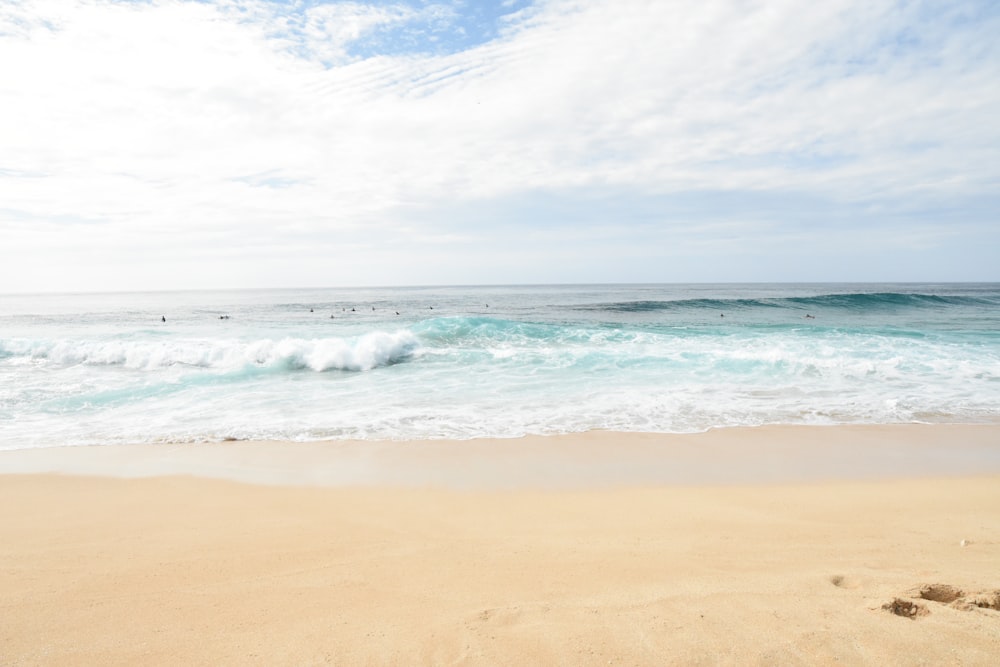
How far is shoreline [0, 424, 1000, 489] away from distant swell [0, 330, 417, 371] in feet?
22.7

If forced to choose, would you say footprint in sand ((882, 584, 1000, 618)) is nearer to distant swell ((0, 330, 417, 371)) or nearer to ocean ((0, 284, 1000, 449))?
ocean ((0, 284, 1000, 449))

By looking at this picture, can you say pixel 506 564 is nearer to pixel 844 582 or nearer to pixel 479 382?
pixel 844 582

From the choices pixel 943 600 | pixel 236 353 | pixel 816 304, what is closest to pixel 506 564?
pixel 943 600

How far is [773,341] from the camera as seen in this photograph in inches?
696

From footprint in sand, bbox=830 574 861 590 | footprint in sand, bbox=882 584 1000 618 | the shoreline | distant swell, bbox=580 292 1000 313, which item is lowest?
the shoreline

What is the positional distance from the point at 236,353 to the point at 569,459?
1240 centimetres

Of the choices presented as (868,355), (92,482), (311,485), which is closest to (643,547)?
(311,485)

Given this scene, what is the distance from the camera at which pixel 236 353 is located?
1545 centimetres

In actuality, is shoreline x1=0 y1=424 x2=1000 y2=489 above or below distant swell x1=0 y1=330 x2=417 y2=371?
below

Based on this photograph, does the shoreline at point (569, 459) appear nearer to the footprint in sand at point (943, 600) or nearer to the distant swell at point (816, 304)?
the footprint in sand at point (943, 600)

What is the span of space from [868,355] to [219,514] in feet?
50.6

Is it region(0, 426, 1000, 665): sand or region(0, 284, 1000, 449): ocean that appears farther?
region(0, 284, 1000, 449): ocean

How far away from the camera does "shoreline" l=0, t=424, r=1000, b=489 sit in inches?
225

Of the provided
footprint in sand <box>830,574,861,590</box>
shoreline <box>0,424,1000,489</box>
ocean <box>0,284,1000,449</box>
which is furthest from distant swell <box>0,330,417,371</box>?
footprint in sand <box>830,574,861,590</box>
